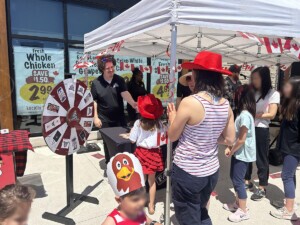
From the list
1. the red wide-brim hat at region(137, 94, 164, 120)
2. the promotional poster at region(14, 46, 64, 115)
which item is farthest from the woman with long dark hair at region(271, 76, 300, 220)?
the promotional poster at region(14, 46, 64, 115)

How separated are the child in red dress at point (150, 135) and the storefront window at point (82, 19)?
14.5 ft

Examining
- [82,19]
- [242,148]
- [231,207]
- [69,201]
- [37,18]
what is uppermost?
[82,19]

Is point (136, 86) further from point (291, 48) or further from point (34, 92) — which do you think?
point (291, 48)

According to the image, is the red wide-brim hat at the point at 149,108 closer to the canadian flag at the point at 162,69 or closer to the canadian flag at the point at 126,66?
the canadian flag at the point at 126,66

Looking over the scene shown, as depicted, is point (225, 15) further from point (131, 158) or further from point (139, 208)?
point (139, 208)

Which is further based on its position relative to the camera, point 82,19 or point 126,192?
point 82,19

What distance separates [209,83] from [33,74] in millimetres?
5065

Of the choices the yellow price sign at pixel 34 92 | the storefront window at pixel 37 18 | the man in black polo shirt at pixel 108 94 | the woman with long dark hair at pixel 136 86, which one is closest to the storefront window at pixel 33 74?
the yellow price sign at pixel 34 92

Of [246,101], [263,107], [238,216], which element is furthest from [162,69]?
[238,216]

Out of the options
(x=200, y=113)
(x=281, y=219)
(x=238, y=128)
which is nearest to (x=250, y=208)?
(x=281, y=219)

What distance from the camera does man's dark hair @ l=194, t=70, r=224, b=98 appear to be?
1878 millimetres

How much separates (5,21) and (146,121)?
14.2ft

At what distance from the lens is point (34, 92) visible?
5957 mm

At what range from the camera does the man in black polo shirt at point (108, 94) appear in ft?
12.5
